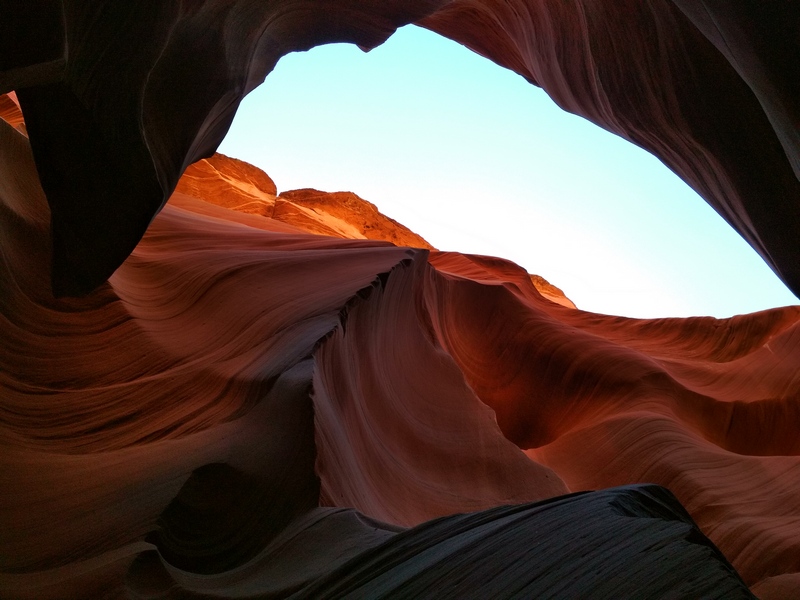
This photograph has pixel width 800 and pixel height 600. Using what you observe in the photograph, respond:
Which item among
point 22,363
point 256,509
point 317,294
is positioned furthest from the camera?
point 317,294

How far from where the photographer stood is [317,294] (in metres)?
5.37

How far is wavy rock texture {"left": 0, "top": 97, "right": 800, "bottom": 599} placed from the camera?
2.34 m

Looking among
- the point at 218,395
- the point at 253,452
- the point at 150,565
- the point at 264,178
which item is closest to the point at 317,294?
the point at 218,395

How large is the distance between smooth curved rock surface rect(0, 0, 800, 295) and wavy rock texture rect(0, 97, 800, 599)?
2.91 feet

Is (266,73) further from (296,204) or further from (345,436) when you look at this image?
(296,204)

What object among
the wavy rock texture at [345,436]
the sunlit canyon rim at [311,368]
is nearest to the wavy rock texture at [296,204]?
the wavy rock texture at [345,436]

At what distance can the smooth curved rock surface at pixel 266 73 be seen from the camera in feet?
7.80

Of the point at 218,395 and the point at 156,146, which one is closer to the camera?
the point at 156,146

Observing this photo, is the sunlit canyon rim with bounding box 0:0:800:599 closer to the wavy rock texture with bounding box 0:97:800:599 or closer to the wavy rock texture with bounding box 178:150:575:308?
the wavy rock texture with bounding box 0:97:800:599

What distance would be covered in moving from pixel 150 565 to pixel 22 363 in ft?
5.99

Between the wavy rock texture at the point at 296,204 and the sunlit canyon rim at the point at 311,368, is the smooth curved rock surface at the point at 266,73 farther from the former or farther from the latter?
the wavy rock texture at the point at 296,204

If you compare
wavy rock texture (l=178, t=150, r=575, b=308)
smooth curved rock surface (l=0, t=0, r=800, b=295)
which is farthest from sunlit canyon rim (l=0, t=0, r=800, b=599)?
wavy rock texture (l=178, t=150, r=575, b=308)

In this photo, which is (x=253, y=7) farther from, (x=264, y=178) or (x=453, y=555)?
(x=264, y=178)

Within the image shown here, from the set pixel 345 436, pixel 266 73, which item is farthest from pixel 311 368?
pixel 266 73
